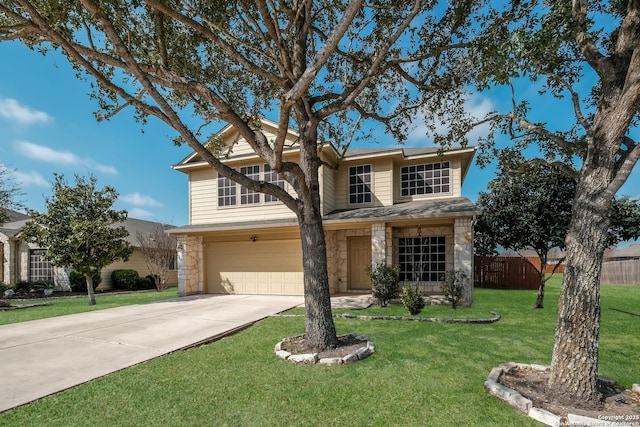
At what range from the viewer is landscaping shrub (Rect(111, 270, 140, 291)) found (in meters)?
17.2

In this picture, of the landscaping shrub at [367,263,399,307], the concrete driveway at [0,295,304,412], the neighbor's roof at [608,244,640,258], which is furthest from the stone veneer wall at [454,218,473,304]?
the neighbor's roof at [608,244,640,258]

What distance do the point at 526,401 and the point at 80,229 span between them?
12744mm

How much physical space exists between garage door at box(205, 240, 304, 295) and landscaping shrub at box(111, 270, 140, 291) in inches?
247

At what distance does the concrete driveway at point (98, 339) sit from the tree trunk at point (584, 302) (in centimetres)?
583

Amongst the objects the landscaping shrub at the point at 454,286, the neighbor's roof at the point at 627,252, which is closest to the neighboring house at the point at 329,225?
the landscaping shrub at the point at 454,286

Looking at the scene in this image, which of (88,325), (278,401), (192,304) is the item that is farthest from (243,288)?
(278,401)

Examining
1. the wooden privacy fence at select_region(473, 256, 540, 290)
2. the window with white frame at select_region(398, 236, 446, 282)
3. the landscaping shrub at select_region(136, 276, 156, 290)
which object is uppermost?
the window with white frame at select_region(398, 236, 446, 282)

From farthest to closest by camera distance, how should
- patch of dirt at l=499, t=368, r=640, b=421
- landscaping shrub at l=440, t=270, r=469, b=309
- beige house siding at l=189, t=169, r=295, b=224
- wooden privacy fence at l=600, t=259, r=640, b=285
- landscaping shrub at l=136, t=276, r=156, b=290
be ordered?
wooden privacy fence at l=600, t=259, r=640, b=285 → landscaping shrub at l=136, t=276, r=156, b=290 → beige house siding at l=189, t=169, r=295, b=224 → landscaping shrub at l=440, t=270, r=469, b=309 → patch of dirt at l=499, t=368, r=640, b=421

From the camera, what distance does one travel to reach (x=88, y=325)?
7.57 meters

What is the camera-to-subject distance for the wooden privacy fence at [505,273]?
51.9 ft

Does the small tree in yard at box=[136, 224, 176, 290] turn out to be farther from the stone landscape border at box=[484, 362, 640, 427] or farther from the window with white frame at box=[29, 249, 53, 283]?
the stone landscape border at box=[484, 362, 640, 427]

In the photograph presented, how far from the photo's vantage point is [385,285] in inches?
384

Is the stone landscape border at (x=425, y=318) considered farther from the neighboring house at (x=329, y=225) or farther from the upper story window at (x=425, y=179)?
the upper story window at (x=425, y=179)

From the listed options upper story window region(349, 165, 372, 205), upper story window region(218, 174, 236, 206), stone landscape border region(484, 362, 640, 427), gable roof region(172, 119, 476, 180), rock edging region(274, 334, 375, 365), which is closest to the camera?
stone landscape border region(484, 362, 640, 427)
